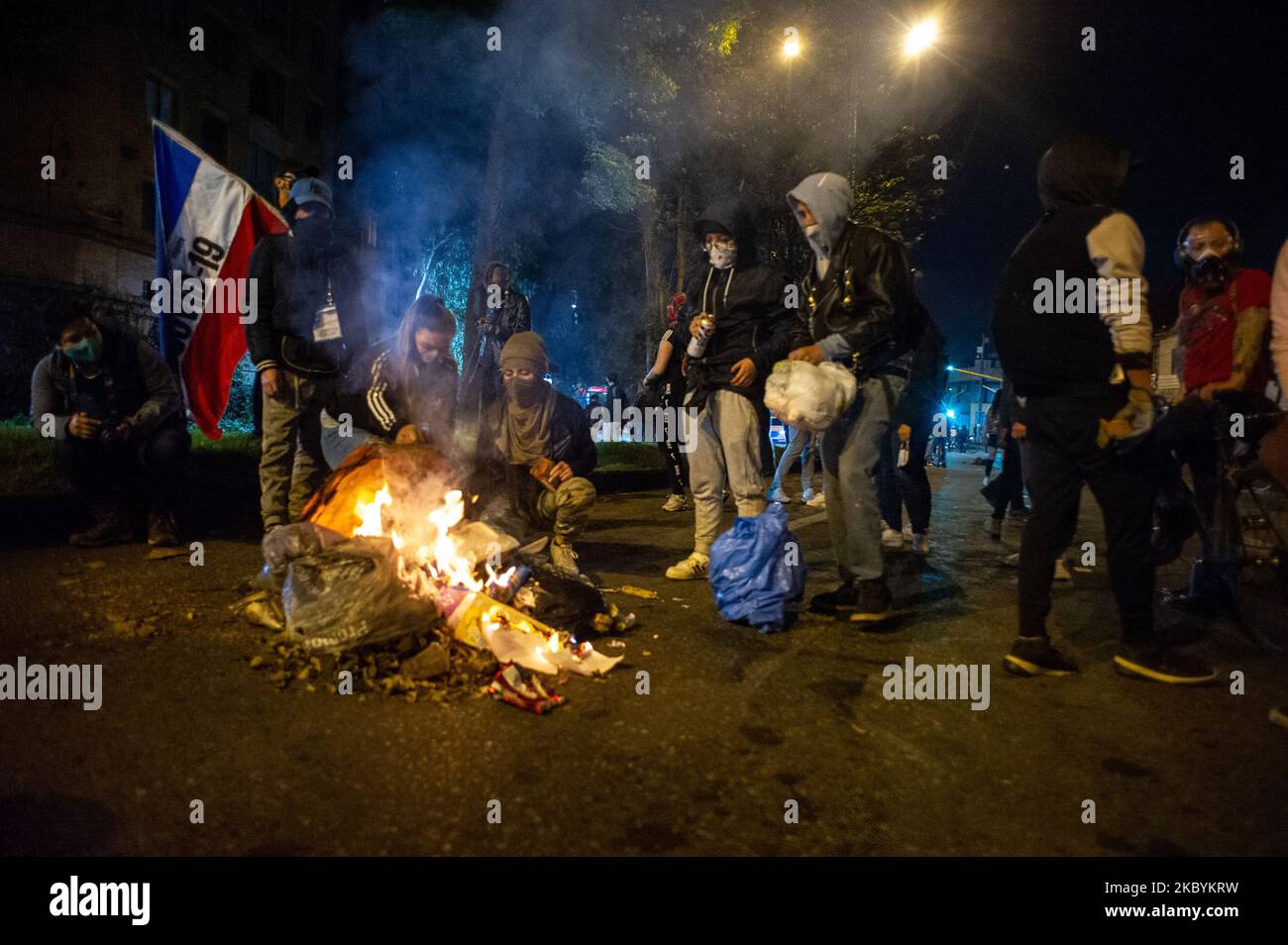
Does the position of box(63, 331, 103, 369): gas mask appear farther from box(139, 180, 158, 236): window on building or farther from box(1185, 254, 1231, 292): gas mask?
box(139, 180, 158, 236): window on building

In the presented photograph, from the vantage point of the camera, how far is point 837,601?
159 inches

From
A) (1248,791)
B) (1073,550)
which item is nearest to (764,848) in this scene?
(1248,791)

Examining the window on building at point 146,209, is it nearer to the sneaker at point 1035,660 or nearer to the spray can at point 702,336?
the spray can at point 702,336

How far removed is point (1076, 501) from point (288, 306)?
4450mm

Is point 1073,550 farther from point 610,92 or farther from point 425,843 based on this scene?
point 610,92

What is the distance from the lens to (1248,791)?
221 cm

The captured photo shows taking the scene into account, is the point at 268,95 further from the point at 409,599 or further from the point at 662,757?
the point at 662,757

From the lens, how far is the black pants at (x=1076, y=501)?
3031mm

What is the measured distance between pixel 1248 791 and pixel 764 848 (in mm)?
1472

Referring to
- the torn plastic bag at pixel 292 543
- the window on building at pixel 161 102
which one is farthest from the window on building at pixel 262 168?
the torn plastic bag at pixel 292 543

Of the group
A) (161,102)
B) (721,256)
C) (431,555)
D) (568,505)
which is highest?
(161,102)

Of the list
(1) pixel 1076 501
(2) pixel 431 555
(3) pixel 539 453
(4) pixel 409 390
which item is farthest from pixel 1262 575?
(4) pixel 409 390

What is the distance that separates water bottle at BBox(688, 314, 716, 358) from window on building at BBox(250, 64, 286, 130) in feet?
94.1

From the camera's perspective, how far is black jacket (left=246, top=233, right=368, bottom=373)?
480cm
